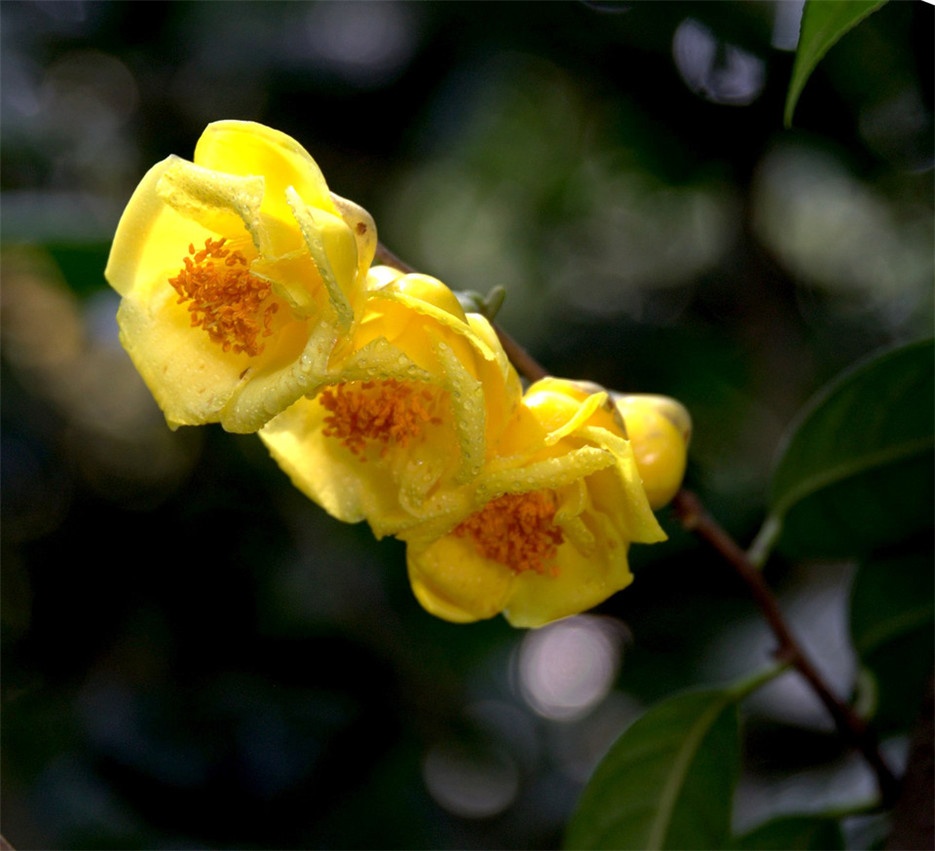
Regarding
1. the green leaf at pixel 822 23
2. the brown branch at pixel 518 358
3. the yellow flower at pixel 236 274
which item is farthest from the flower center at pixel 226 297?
the green leaf at pixel 822 23

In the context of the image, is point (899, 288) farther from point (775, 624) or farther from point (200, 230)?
point (200, 230)

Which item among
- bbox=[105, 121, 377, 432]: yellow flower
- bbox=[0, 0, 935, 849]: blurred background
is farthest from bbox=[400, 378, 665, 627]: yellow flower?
bbox=[0, 0, 935, 849]: blurred background

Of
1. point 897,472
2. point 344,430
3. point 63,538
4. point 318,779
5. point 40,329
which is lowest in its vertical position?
point 318,779

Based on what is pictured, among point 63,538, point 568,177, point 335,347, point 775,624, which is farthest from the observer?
point 568,177

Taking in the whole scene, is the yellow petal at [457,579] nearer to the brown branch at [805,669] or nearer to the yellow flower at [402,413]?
the yellow flower at [402,413]

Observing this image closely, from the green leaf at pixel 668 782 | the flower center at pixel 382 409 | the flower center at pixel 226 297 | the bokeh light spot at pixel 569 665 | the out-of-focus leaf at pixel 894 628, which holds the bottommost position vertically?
the bokeh light spot at pixel 569 665

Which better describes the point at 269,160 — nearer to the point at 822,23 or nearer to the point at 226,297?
the point at 226,297


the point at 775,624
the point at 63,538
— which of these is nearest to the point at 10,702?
the point at 63,538
